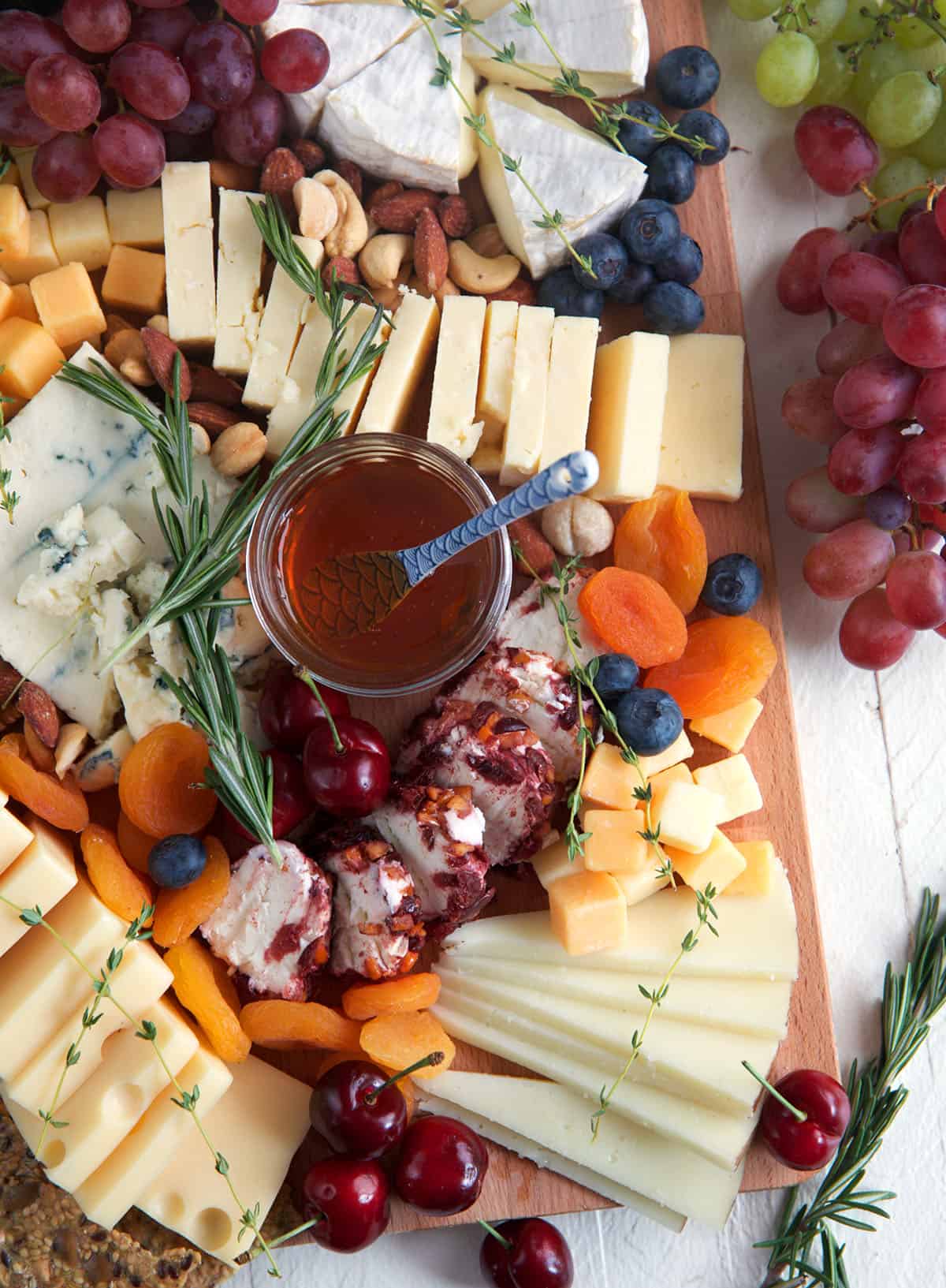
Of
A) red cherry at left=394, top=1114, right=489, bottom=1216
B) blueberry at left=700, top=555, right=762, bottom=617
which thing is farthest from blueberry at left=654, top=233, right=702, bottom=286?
red cherry at left=394, top=1114, right=489, bottom=1216

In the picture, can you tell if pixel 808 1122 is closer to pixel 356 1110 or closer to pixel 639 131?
pixel 356 1110

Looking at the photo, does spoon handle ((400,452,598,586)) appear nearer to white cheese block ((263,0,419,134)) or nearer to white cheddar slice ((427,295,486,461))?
white cheddar slice ((427,295,486,461))

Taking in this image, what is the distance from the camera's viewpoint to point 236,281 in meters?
1.75

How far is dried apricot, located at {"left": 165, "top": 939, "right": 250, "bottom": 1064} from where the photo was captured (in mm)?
1623

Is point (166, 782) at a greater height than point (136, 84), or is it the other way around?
point (136, 84)

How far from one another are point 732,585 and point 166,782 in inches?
Answer: 34.7

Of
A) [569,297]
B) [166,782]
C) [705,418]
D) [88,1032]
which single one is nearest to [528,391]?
[569,297]

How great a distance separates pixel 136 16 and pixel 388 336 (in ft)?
1.91

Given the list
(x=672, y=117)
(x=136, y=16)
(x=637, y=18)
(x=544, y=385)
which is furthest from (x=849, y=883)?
(x=136, y=16)

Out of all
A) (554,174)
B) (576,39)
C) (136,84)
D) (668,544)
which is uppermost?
(136,84)

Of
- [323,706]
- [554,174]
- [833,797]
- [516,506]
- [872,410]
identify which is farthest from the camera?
[833,797]

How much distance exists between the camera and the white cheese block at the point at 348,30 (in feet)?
5.63

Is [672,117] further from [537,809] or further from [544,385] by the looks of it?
[537,809]

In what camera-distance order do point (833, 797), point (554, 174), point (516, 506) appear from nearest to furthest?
point (516, 506) → point (554, 174) → point (833, 797)
